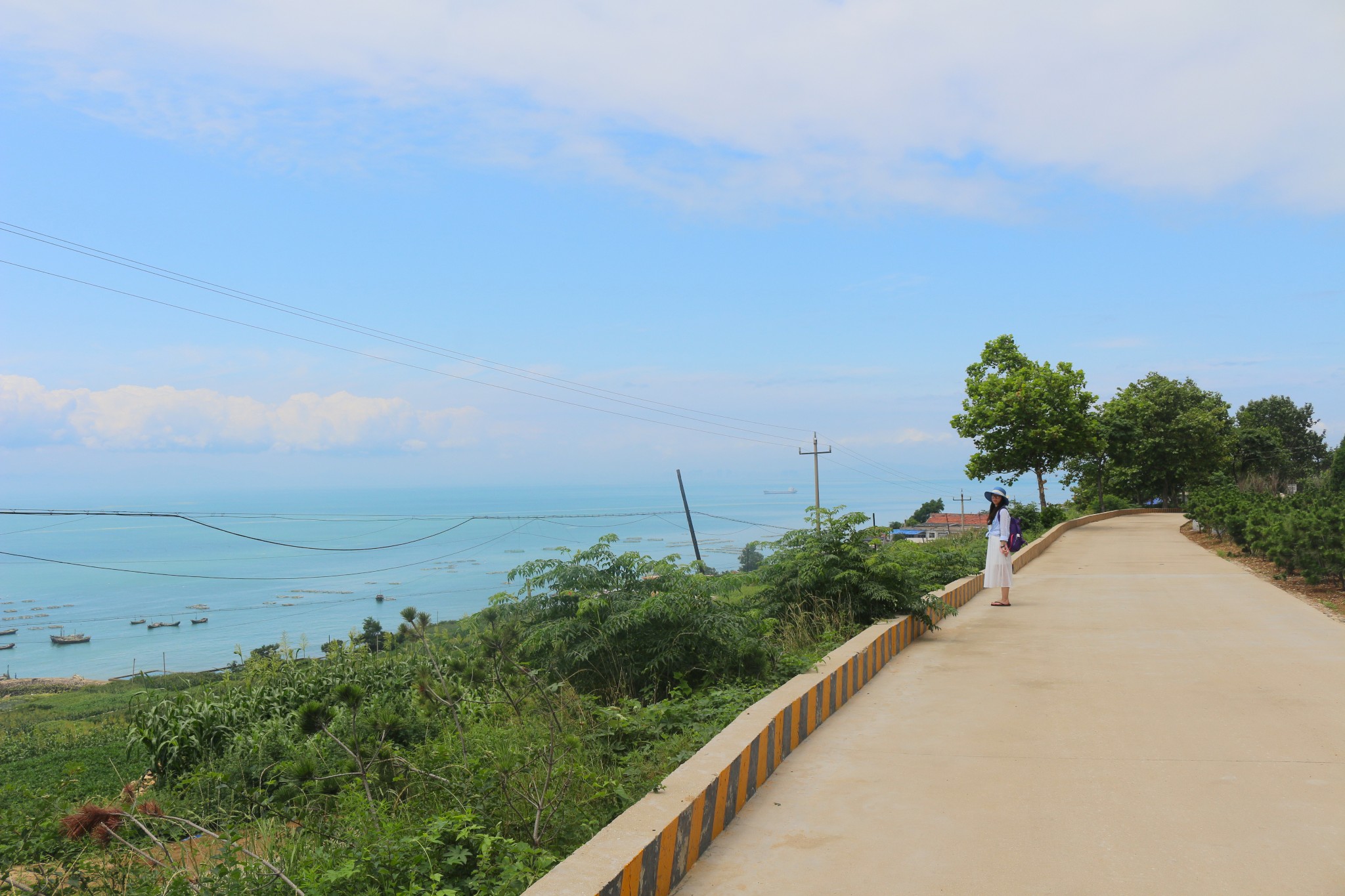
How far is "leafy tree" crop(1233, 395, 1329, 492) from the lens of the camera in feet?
196

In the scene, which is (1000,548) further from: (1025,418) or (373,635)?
(1025,418)

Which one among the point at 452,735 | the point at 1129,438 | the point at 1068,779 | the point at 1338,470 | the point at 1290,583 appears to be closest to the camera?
the point at 1068,779

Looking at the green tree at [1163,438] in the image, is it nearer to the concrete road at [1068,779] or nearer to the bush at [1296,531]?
the bush at [1296,531]

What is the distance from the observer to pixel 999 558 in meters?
13.2

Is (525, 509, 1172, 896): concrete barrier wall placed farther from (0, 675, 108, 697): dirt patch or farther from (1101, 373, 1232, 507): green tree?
Result: (1101, 373, 1232, 507): green tree

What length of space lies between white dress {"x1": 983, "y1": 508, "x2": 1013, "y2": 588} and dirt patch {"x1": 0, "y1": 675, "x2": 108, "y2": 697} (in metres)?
30.6

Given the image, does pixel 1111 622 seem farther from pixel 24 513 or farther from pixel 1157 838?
pixel 24 513

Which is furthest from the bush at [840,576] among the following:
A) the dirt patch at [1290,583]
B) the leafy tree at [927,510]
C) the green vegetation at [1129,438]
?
the leafy tree at [927,510]

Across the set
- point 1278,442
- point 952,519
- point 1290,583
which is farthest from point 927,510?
point 1290,583

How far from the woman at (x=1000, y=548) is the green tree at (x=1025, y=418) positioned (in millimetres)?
22142

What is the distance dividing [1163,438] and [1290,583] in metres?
36.2

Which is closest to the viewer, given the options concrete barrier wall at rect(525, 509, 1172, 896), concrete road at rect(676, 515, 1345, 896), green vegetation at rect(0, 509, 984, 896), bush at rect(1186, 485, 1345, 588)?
concrete barrier wall at rect(525, 509, 1172, 896)

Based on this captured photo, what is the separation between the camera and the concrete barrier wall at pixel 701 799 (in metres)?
3.43

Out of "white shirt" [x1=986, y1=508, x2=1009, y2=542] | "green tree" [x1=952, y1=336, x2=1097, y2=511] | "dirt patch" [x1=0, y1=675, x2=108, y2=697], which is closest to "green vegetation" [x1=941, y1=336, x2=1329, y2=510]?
"green tree" [x1=952, y1=336, x2=1097, y2=511]
